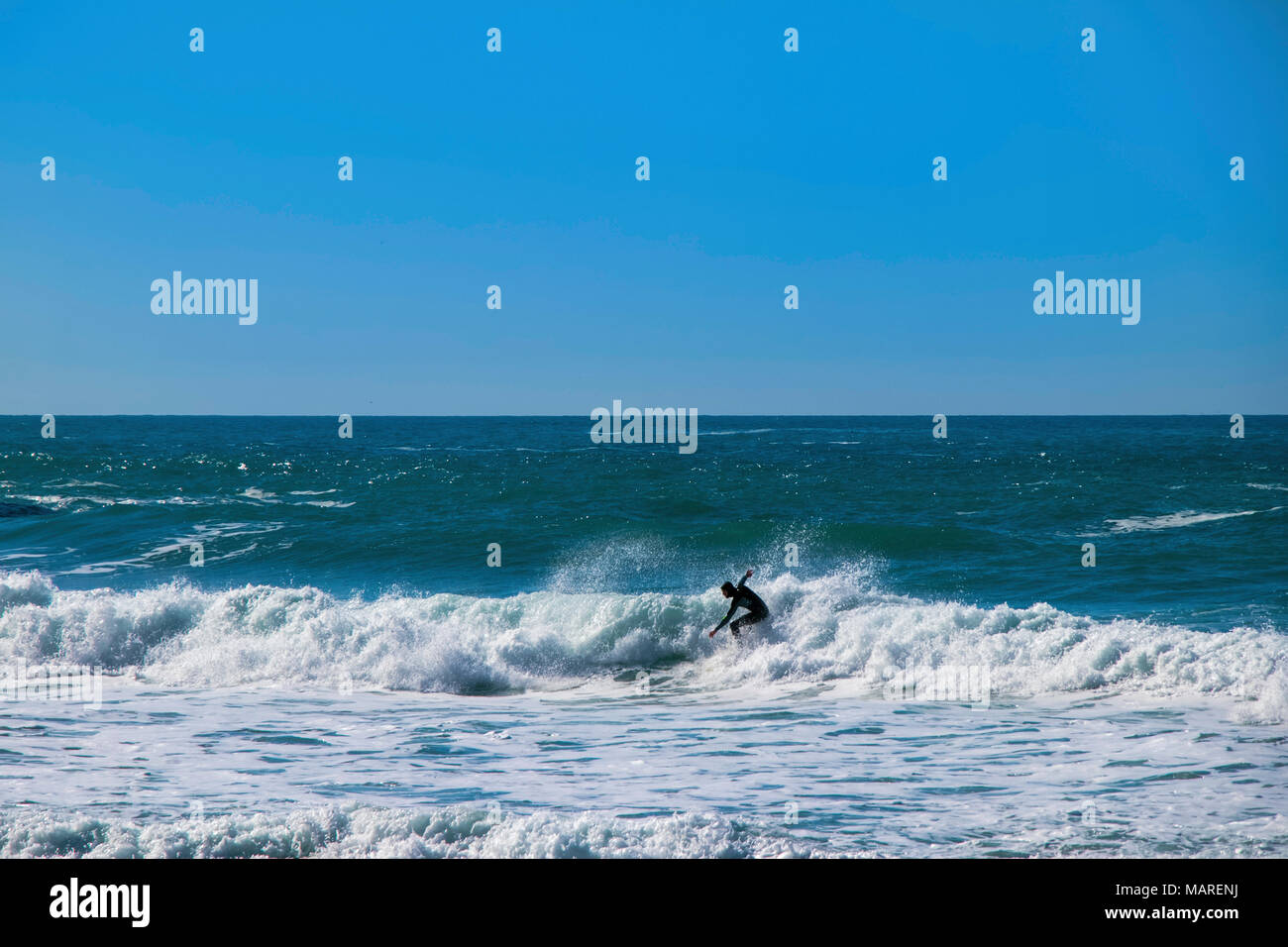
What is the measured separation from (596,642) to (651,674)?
3.88 ft

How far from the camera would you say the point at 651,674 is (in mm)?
15023

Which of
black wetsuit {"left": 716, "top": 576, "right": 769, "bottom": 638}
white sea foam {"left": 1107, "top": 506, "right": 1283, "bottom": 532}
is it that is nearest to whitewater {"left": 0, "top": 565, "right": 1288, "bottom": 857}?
black wetsuit {"left": 716, "top": 576, "right": 769, "bottom": 638}

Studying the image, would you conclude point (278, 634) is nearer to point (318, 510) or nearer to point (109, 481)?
point (318, 510)

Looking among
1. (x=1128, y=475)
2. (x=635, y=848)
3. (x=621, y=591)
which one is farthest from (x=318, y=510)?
(x=1128, y=475)

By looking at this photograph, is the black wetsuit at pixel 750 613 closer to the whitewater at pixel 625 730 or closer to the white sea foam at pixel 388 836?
the whitewater at pixel 625 730

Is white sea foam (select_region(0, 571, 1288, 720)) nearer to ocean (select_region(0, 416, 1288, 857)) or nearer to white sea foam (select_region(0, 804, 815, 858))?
ocean (select_region(0, 416, 1288, 857))

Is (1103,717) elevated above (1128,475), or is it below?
below

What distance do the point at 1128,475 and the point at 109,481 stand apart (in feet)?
117

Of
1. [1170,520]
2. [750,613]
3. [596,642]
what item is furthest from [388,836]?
[1170,520]

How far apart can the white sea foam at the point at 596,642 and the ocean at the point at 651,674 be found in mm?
58

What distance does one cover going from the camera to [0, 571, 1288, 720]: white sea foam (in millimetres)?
13031

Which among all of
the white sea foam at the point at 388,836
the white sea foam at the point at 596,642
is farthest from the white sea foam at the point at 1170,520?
the white sea foam at the point at 388,836
